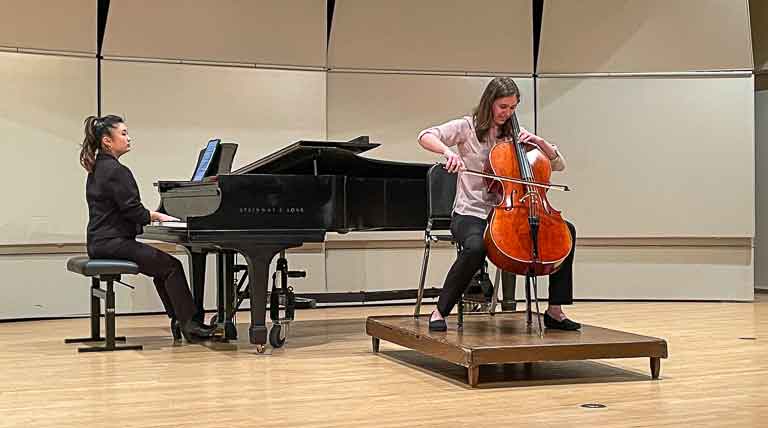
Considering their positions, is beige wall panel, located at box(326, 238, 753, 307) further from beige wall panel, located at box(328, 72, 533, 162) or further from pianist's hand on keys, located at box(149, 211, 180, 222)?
pianist's hand on keys, located at box(149, 211, 180, 222)

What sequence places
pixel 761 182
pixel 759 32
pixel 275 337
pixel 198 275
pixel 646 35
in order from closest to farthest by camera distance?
1. pixel 275 337
2. pixel 198 275
3. pixel 646 35
4. pixel 759 32
5. pixel 761 182

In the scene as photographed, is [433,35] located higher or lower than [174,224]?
higher

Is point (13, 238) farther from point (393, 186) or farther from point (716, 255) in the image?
point (716, 255)

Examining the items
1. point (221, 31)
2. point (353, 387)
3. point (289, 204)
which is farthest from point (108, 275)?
point (221, 31)

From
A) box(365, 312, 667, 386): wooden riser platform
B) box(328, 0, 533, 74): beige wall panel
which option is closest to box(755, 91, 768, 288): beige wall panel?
box(328, 0, 533, 74): beige wall panel

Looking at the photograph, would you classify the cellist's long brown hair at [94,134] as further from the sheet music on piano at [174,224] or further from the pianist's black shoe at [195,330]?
the pianist's black shoe at [195,330]

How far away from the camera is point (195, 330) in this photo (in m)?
5.53

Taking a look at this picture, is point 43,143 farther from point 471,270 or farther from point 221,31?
point 471,270

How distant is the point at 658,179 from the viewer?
8328 mm

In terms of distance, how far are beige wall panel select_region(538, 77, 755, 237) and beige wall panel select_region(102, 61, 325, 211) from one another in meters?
2.06

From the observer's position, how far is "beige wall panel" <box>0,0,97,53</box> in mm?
6973

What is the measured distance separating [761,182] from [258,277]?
5.88m

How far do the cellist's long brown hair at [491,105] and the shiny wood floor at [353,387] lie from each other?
3.51 feet

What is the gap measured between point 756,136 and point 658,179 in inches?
62.3
